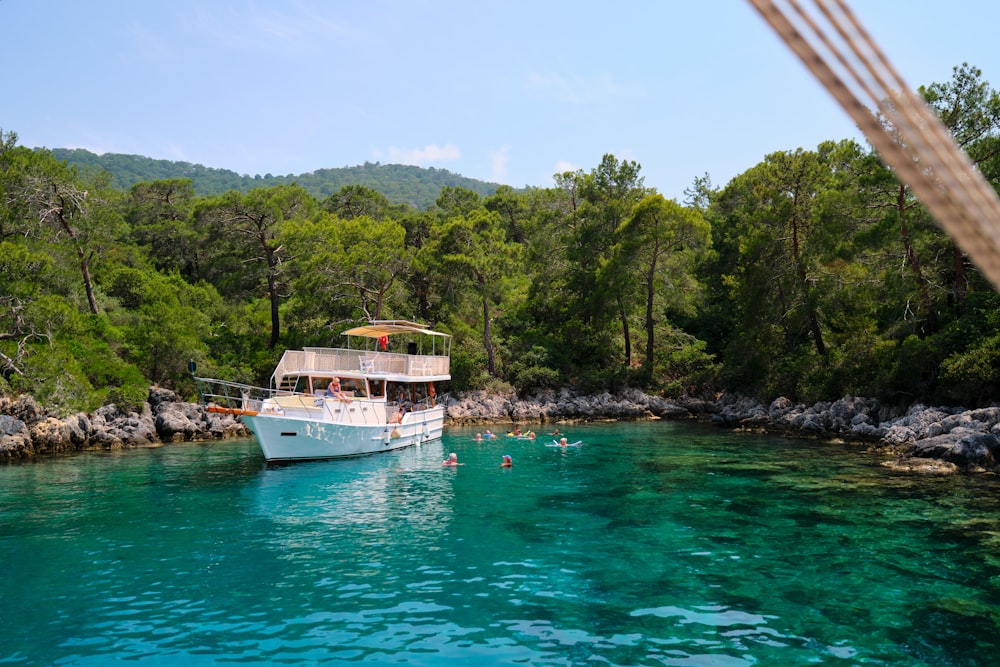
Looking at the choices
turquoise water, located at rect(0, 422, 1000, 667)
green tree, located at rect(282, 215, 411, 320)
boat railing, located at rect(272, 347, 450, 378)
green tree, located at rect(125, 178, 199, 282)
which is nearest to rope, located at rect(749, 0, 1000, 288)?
turquoise water, located at rect(0, 422, 1000, 667)

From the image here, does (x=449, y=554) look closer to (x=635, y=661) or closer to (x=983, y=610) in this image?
(x=635, y=661)

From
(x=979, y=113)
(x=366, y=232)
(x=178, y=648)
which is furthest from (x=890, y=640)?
(x=366, y=232)

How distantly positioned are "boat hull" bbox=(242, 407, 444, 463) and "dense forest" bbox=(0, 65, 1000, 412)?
11.0m

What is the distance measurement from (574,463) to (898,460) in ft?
35.7

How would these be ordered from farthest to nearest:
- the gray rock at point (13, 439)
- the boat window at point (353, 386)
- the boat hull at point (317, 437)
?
1. the boat window at point (353, 386)
2. the gray rock at point (13, 439)
3. the boat hull at point (317, 437)

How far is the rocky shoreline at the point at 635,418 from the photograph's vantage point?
2219 cm

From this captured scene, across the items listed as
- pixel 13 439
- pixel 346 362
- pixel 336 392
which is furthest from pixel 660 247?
pixel 13 439

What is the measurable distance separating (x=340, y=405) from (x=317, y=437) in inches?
63.2

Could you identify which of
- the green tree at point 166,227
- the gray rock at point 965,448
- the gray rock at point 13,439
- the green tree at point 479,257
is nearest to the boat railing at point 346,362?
the gray rock at point 13,439

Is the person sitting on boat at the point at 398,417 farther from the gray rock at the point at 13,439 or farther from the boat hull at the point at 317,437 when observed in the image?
the gray rock at the point at 13,439

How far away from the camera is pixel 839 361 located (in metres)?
32.8

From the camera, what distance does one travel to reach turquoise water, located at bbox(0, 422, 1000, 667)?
9055 millimetres

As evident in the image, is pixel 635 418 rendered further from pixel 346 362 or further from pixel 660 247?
pixel 346 362

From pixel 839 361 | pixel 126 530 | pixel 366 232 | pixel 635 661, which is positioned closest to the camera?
pixel 635 661
